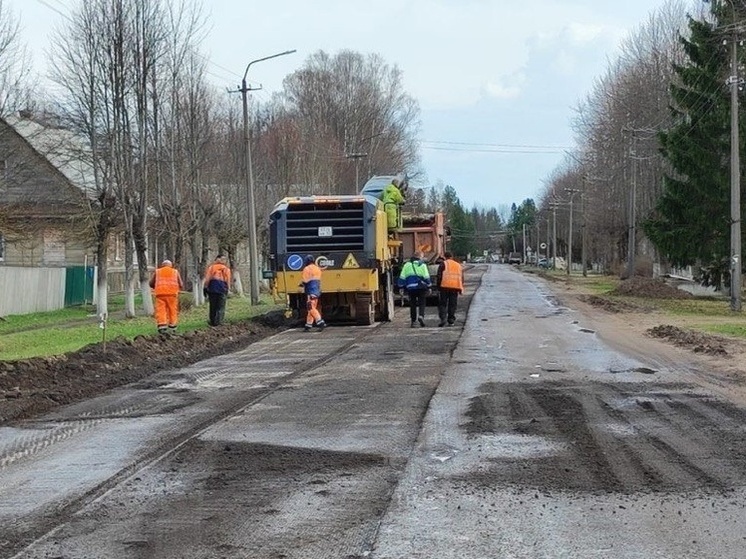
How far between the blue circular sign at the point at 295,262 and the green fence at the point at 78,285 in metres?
16.7

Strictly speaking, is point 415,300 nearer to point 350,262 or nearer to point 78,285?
point 350,262

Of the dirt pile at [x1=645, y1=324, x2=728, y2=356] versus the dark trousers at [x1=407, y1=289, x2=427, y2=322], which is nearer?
the dirt pile at [x1=645, y1=324, x2=728, y2=356]

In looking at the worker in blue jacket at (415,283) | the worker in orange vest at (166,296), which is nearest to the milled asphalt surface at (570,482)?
the worker in orange vest at (166,296)

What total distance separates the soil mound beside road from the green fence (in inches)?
712

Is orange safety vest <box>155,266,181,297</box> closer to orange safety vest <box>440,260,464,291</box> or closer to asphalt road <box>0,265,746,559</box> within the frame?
orange safety vest <box>440,260,464,291</box>

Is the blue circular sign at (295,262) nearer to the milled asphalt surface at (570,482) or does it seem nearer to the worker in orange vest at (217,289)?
the worker in orange vest at (217,289)

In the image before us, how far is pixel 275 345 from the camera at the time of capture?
19047mm

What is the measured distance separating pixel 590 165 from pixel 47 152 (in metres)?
50.5

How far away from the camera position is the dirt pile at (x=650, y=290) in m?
39.5

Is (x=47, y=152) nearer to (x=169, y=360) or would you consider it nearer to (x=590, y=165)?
(x=169, y=360)

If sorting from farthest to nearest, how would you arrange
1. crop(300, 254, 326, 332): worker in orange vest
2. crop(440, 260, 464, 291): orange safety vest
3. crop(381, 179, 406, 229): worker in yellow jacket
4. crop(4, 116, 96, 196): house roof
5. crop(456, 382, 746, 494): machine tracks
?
crop(4, 116, 96, 196): house roof, crop(381, 179, 406, 229): worker in yellow jacket, crop(440, 260, 464, 291): orange safety vest, crop(300, 254, 326, 332): worker in orange vest, crop(456, 382, 746, 494): machine tracks

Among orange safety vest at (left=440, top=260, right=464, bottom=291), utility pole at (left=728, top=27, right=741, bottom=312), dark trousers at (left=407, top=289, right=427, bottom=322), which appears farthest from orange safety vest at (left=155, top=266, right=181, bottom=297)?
utility pole at (left=728, top=27, right=741, bottom=312)

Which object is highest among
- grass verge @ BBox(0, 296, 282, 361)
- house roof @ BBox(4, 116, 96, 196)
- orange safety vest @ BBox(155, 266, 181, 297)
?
→ house roof @ BBox(4, 116, 96, 196)

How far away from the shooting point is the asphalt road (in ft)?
19.4
